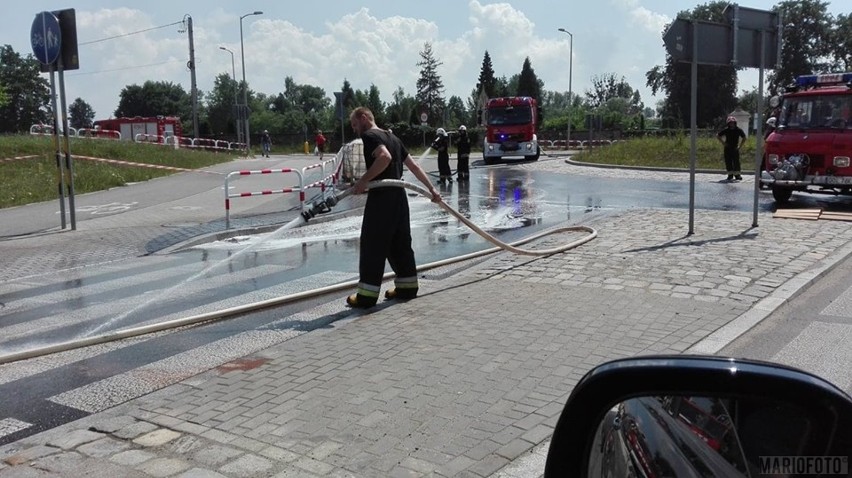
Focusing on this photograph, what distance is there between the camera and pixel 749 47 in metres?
11.2

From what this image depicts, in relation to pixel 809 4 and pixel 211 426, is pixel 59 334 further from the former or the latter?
pixel 809 4

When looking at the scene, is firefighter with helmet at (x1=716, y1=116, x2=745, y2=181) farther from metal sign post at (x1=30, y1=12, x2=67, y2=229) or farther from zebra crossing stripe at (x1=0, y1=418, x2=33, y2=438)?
zebra crossing stripe at (x1=0, y1=418, x2=33, y2=438)

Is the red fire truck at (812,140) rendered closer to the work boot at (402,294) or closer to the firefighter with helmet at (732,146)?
the firefighter with helmet at (732,146)

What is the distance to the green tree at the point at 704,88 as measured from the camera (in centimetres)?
8338

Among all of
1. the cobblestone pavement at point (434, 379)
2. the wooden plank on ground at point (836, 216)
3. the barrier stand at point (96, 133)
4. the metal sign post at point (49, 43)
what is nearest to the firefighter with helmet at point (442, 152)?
the metal sign post at point (49, 43)

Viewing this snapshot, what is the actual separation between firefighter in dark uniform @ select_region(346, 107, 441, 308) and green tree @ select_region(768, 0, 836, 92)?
295ft

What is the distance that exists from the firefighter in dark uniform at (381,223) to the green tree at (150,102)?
132 meters

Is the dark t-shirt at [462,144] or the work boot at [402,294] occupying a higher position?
the dark t-shirt at [462,144]

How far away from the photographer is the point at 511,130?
34.7 m

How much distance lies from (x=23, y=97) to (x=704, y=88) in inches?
3469

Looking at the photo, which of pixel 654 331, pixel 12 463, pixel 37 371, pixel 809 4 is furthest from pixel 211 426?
pixel 809 4

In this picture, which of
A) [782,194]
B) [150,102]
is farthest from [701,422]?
[150,102]

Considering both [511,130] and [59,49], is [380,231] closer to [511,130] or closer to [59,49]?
[59,49]

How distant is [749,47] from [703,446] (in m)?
11.0
